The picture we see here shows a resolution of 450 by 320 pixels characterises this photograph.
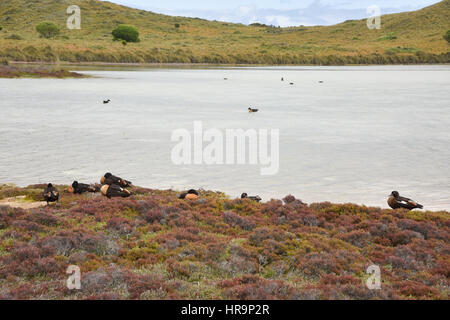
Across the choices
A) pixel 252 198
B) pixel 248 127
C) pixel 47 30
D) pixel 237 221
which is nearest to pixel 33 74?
pixel 248 127

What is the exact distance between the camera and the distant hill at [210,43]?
11331 cm

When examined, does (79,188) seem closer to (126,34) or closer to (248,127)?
(248,127)

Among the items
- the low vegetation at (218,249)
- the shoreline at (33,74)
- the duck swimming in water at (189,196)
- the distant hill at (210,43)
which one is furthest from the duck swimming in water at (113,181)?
the distant hill at (210,43)

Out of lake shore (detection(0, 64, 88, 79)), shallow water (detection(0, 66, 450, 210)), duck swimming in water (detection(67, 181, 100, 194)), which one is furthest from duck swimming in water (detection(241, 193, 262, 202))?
lake shore (detection(0, 64, 88, 79))

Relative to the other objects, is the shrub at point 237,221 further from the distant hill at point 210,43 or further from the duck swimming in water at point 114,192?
the distant hill at point 210,43

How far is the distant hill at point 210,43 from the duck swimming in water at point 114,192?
91.5 metres

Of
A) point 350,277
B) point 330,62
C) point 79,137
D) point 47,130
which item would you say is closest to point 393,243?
point 350,277

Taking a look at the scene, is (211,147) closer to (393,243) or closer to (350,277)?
(393,243)

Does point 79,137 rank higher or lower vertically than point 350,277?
higher

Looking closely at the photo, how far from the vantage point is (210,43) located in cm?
15112

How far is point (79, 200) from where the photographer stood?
13.5m

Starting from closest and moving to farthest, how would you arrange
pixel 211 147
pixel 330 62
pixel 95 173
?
pixel 95 173, pixel 211 147, pixel 330 62

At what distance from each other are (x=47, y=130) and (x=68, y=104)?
12.5m

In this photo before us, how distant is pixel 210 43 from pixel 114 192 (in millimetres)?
142367
